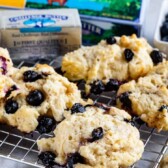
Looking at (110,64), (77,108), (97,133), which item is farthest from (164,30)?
(97,133)

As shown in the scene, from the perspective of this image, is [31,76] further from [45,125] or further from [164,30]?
[164,30]

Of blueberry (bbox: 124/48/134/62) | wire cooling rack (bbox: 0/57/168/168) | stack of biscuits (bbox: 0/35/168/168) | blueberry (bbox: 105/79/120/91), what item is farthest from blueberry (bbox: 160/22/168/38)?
wire cooling rack (bbox: 0/57/168/168)

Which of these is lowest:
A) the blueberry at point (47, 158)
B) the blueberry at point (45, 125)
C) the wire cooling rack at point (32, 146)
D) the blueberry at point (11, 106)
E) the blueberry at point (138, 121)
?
the wire cooling rack at point (32, 146)

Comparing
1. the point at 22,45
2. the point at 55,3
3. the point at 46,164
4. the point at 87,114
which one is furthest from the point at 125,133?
the point at 55,3

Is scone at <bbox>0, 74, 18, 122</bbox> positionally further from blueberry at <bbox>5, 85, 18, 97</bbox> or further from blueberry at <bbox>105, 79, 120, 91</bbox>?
blueberry at <bbox>105, 79, 120, 91</bbox>

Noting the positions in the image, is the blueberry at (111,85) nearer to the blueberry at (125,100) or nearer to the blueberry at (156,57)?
the blueberry at (125,100)

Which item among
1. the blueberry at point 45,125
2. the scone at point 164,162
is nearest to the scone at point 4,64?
A: the blueberry at point 45,125
